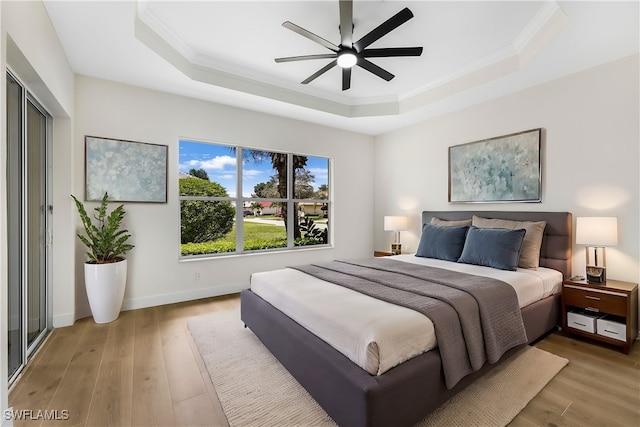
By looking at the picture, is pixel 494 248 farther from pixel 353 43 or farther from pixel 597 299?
pixel 353 43

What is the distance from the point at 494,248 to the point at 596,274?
0.86 meters

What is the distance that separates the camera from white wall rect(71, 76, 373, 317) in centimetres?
332

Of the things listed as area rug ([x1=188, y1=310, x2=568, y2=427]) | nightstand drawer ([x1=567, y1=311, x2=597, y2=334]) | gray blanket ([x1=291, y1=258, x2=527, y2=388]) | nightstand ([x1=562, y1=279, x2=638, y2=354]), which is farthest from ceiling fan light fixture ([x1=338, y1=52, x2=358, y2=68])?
nightstand drawer ([x1=567, y1=311, x2=597, y2=334])

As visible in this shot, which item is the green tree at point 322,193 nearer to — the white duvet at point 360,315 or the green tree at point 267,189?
the green tree at point 267,189

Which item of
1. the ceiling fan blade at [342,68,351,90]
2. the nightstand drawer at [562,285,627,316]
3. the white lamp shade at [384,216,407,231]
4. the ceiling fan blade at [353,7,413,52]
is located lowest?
the nightstand drawer at [562,285,627,316]

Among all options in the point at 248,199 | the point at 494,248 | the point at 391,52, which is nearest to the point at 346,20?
the point at 391,52

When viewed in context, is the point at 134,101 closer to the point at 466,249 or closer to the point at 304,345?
the point at 304,345

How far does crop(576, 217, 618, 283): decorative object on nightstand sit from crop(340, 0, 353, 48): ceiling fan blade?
2776 mm

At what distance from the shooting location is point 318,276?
274 cm

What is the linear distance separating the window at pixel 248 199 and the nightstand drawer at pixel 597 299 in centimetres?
346

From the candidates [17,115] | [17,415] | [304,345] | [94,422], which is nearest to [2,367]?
[17,415]

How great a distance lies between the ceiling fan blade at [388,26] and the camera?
2.10 metres

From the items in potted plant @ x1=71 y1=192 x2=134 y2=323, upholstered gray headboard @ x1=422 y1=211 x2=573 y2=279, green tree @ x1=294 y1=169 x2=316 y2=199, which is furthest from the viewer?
green tree @ x1=294 y1=169 x2=316 y2=199

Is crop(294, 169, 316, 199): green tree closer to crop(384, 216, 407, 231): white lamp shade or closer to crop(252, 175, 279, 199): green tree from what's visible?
crop(252, 175, 279, 199): green tree
